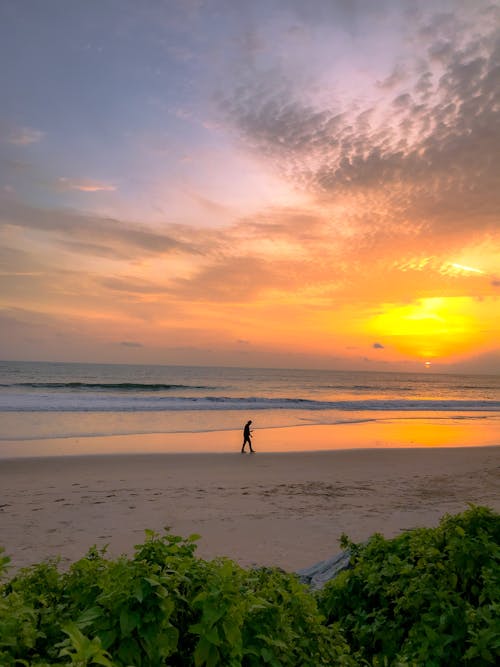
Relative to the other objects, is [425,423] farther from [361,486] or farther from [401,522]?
[401,522]

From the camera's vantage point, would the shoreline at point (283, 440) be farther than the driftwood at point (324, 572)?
Yes

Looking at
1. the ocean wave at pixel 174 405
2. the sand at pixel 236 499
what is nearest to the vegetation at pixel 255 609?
the sand at pixel 236 499

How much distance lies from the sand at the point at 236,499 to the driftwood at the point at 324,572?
8.15 ft

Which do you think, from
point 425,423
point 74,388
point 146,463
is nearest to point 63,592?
point 146,463

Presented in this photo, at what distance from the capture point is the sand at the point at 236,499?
10.1m

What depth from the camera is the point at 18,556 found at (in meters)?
9.32

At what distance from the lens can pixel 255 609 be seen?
9.65 feet

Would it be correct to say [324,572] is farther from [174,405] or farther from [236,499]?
[174,405]

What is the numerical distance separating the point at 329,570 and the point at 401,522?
6.15m

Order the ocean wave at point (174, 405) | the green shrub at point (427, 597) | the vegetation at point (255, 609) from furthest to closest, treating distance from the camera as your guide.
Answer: the ocean wave at point (174, 405), the green shrub at point (427, 597), the vegetation at point (255, 609)

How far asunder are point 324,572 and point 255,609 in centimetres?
370

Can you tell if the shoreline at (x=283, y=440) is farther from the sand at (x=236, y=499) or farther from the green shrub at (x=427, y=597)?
the green shrub at (x=427, y=597)

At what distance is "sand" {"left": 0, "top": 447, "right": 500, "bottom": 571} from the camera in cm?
1012

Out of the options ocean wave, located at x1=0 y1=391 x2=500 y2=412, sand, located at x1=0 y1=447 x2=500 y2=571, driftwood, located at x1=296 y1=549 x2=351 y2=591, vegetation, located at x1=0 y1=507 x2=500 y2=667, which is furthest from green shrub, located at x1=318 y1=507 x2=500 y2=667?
ocean wave, located at x1=0 y1=391 x2=500 y2=412
